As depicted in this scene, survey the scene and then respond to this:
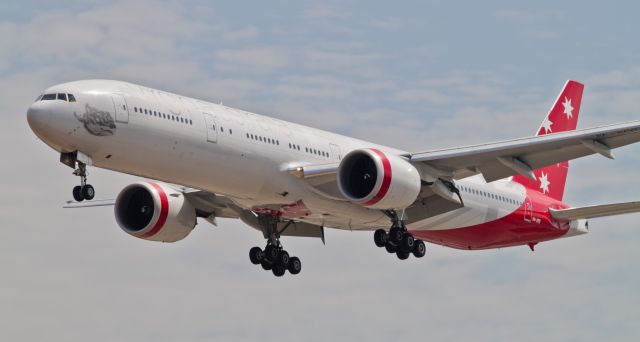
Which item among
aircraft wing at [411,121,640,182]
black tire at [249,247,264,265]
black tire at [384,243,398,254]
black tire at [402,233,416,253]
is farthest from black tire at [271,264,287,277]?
aircraft wing at [411,121,640,182]

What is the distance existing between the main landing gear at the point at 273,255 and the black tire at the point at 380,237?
371cm

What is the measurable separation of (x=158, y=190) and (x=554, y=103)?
60.3 feet

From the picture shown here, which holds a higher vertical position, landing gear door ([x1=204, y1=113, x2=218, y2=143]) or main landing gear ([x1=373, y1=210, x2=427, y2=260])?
landing gear door ([x1=204, y1=113, x2=218, y2=143])

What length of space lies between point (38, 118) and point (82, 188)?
241 cm

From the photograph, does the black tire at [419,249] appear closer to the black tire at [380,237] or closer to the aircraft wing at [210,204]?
the black tire at [380,237]

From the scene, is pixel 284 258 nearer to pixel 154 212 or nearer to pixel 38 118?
pixel 154 212

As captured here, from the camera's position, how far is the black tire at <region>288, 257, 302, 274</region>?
158ft

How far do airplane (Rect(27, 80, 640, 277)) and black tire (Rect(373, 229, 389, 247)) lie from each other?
0.05 m

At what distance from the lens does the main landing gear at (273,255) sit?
47.9 metres

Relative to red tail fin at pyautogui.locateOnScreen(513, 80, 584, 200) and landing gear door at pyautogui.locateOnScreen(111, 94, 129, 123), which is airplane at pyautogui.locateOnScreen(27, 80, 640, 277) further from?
red tail fin at pyautogui.locateOnScreen(513, 80, 584, 200)

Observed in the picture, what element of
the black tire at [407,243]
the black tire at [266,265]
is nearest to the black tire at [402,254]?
the black tire at [407,243]

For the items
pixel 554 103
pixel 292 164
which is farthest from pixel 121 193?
pixel 554 103

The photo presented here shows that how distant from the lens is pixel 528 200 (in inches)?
2016

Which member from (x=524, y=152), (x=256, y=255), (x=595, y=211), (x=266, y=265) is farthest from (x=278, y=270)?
(x=595, y=211)
